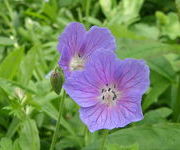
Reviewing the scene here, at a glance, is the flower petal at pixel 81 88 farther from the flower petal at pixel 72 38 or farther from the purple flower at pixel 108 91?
the flower petal at pixel 72 38

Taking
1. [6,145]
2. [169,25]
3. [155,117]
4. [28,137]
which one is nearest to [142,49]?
[155,117]

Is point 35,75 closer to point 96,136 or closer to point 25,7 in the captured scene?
point 96,136

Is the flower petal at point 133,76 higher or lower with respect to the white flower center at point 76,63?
lower

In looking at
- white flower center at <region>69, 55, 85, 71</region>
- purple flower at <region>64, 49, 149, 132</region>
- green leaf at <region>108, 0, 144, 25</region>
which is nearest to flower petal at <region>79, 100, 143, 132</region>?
purple flower at <region>64, 49, 149, 132</region>

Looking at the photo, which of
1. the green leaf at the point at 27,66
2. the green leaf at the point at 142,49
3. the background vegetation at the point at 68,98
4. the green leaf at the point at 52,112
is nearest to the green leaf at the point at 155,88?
the background vegetation at the point at 68,98

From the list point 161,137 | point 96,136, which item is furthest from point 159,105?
point 161,137

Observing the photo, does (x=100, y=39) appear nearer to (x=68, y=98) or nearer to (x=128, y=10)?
(x=68, y=98)

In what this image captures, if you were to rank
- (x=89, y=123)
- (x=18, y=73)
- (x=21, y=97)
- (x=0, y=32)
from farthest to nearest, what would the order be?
(x=0, y=32) → (x=18, y=73) → (x=21, y=97) → (x=89, y=123)

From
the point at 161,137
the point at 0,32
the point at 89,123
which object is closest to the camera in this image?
the point at 89,123
